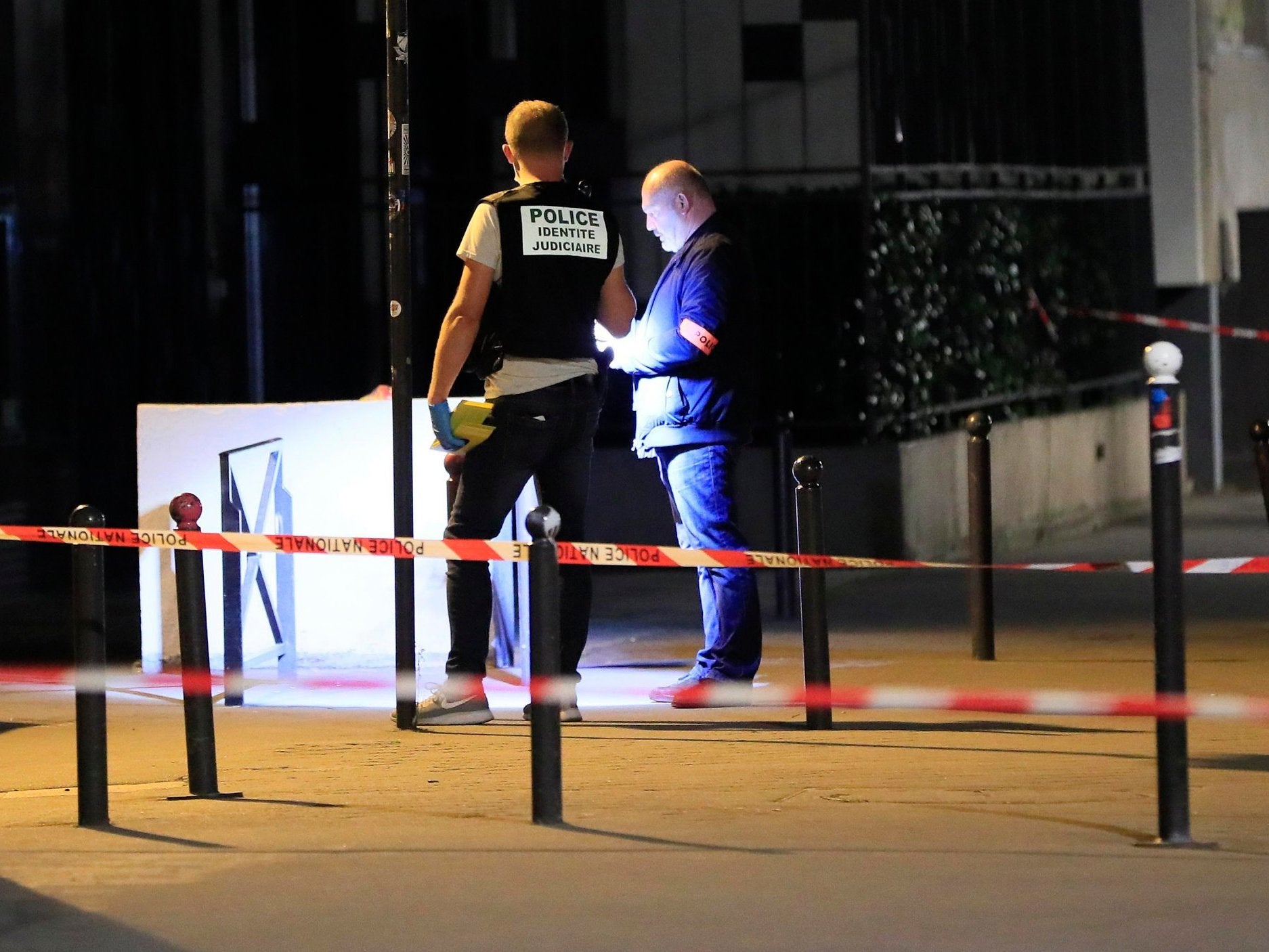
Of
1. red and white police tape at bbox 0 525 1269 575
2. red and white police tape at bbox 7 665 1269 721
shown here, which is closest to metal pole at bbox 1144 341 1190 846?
red and white police tape at bbox 0 525 1269 575

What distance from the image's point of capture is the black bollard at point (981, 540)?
9.70 meters

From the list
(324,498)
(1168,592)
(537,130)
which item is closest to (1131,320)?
(324,498)

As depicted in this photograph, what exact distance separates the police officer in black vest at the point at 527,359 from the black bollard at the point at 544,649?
149 centimetres

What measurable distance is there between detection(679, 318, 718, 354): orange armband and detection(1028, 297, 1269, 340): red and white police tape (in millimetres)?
8205

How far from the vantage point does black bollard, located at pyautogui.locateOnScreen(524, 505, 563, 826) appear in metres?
6.18

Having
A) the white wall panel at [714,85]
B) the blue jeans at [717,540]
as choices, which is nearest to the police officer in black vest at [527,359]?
the blue jeans at [717,540]

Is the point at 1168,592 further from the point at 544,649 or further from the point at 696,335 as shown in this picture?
the point at 696,335

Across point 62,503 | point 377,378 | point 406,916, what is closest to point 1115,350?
point 377,378

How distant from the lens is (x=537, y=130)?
780cm

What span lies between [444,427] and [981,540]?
9.70ft

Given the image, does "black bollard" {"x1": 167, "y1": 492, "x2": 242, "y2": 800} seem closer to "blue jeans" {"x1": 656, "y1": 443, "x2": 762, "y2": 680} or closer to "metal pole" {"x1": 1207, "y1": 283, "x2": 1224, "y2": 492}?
"blue jeans" {"x1": 656, "y1": 443, "x2": 762, "y2": 680}

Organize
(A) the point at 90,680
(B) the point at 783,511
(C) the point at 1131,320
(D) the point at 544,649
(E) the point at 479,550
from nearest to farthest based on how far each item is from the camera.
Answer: (D) the point at 544,649
(A) the point at 90,680
(E) the point at 479,550
(B) the point at 783,511
(C) the point at 1131,320

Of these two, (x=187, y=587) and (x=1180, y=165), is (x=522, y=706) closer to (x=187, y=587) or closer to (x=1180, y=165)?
(x=187, y=587)

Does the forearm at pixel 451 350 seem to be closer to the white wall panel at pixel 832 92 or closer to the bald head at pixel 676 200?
the bald head at pixel 676 200
